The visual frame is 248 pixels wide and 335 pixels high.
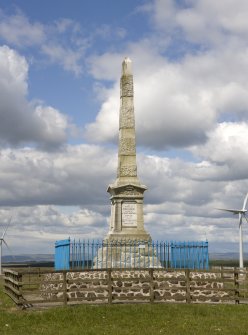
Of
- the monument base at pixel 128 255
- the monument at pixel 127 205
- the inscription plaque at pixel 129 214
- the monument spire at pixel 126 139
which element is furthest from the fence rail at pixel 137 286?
the monument spire at pixel 126 139

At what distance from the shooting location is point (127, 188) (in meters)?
28.0

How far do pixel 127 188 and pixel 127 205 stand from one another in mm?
909

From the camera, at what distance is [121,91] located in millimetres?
29188

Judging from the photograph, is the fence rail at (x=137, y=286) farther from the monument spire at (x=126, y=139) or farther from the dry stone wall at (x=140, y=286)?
the monument spire at (x=126, y=139)

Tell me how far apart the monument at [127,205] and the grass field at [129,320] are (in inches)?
254

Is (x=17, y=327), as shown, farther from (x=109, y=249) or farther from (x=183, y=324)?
(x=109, y=249)

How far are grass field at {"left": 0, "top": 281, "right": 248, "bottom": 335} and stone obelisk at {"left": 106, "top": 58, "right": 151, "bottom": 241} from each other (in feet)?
26.8

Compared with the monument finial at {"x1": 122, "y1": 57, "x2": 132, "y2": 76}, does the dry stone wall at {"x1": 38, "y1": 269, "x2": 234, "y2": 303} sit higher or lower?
lower

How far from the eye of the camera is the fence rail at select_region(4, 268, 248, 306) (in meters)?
20.5

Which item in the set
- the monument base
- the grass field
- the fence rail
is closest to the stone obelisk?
the monument base

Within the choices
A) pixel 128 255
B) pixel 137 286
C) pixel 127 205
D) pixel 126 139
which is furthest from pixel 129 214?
pixel 137 286

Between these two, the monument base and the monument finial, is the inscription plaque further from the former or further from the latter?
the monument finial

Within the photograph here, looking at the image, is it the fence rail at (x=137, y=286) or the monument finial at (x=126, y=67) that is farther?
the monument finial at (x=126, y=67)

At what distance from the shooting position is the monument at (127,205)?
85.6 feet
